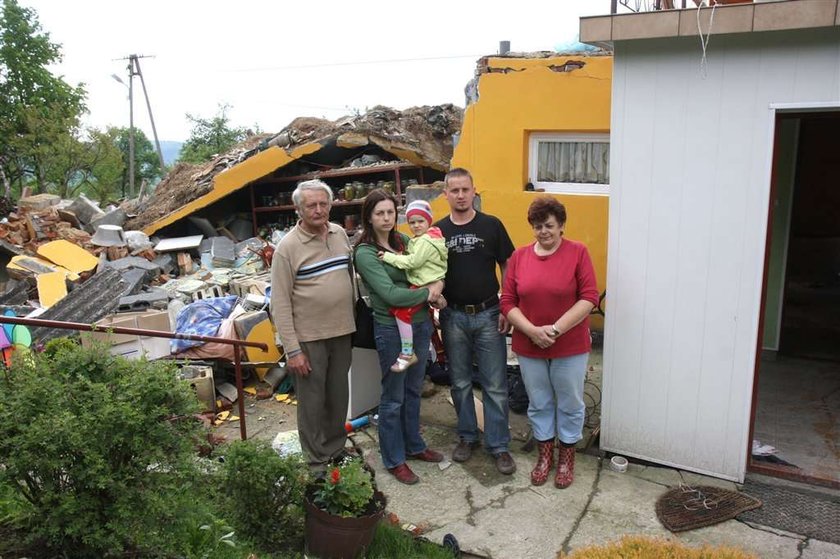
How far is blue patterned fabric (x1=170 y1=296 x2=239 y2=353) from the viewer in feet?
21.5

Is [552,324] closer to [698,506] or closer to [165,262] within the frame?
[698,506]

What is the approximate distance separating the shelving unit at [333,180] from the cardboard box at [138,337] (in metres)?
4.85

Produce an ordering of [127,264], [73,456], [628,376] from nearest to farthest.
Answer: [73,456]
[628,376]
[127,264]

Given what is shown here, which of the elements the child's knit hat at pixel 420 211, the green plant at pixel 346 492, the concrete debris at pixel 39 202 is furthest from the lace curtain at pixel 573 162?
the concrete debris at pixel 39 202

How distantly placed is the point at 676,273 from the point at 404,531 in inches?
91.6

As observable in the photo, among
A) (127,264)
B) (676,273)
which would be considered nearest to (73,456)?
(676,273)

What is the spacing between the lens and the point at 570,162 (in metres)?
7.29

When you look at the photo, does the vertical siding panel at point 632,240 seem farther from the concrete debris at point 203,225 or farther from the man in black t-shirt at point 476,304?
the concrete debris at point 203,225

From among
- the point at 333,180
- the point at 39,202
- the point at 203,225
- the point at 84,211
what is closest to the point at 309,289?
the point at 333,180

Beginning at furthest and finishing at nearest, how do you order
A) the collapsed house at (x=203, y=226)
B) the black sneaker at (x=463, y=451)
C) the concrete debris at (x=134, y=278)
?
the concrete debris at (x=134, y=278) < the collapsed house at (x=203, y=226) < the black sneaker at (x=463, y=451)

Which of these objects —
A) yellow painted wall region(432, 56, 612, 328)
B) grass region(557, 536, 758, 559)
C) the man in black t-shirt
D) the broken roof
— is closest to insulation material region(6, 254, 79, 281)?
the broken roof

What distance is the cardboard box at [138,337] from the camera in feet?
21.3

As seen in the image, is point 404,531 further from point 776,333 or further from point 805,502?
point 776,333

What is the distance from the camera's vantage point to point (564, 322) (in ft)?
12.8
